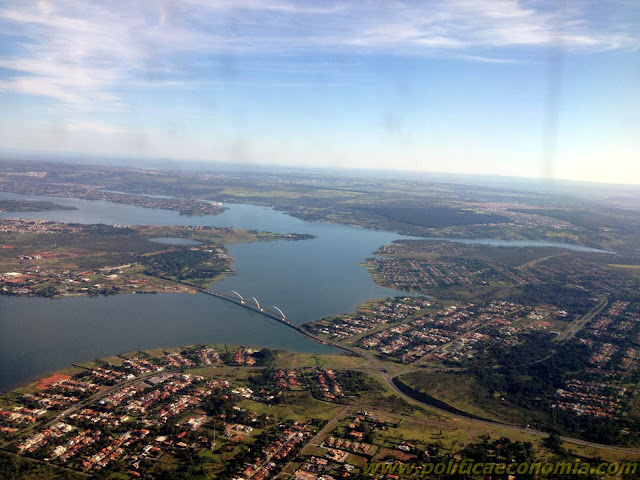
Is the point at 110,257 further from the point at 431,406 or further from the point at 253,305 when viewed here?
the point at 431,406

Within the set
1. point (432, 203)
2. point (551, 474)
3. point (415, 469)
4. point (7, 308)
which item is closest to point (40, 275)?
point (7, 308)

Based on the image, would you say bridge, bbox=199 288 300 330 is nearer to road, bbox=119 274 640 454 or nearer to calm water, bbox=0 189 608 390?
calm water, bbox=0 189 608 390

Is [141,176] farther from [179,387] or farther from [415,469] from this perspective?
[415,469]

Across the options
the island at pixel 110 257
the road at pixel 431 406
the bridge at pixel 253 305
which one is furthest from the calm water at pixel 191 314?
the island at pixel 110 257

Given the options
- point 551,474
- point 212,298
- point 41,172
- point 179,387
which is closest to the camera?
point 551,474

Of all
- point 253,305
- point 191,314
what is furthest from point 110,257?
point 253,305

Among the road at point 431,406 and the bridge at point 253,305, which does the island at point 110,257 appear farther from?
the road at point 431,406

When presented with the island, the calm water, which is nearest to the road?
the calm water

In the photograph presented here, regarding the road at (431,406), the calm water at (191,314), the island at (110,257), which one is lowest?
the road at (431,406)
